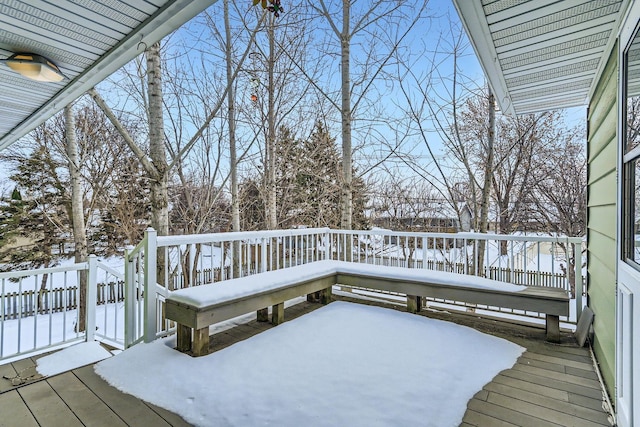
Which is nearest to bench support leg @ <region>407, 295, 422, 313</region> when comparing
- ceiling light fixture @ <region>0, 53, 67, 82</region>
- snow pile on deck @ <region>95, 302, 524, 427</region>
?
snow pile on deck @ <region>95, 302, 524, 427</region>

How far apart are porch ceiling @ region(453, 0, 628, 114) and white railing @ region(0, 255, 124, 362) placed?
4.54 m

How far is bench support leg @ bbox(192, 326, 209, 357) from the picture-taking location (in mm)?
2670

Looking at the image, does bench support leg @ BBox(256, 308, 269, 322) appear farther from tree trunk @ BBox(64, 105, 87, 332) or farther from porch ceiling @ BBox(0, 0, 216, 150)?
tree trunk @ BBox(64, 105, 87, 332)

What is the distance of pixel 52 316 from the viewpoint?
6.98 m

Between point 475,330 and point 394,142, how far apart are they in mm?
4996

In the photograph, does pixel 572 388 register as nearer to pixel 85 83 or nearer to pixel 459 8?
pixel 459 8

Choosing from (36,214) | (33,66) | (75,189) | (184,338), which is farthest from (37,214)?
(184,338)

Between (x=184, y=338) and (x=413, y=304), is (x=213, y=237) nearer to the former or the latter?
(x=184, y=338)

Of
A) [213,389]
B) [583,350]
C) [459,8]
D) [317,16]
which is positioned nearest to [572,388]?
[583,350]

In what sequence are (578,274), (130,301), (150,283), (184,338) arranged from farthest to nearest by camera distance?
(578,274) < (130,301) < (150,283) < (184,338)

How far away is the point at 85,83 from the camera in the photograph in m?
3.31

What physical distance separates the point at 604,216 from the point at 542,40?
4.62 ft

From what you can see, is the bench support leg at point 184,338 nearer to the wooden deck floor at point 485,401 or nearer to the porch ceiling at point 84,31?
the wooden deck floor at point 485,401

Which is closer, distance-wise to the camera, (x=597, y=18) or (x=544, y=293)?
(x=597, y=18)
